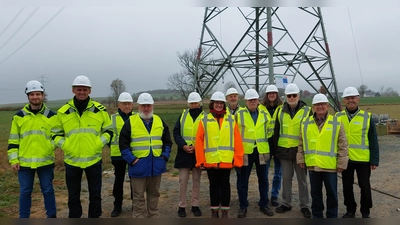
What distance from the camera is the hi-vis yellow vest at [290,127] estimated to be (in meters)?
4.86

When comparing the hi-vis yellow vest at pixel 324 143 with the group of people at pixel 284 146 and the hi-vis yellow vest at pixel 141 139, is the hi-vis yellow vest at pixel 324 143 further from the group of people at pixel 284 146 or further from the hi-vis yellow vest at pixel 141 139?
the hi-vis yellow vest at pixel 141 139

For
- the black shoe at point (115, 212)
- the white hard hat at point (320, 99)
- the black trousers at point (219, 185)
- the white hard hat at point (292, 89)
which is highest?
the white hard hat at point (292, 89)

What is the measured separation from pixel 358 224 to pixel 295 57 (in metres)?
8.61

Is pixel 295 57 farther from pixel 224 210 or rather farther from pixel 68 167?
pixel 68 167

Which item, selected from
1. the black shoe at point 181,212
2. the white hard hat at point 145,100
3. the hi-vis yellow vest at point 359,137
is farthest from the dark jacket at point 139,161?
the hi-vis yellow vest at point 359,137

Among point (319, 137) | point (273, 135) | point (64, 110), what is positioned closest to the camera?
point (64, 110)

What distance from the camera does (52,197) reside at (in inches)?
171

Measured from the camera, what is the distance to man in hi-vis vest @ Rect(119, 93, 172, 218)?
419cm

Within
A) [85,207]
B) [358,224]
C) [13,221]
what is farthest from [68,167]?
[358,224]

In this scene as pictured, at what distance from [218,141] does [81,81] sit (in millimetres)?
1993

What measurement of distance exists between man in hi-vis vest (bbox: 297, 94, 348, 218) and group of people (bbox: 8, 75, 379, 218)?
13 mm

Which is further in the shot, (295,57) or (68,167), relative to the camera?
(295,57)

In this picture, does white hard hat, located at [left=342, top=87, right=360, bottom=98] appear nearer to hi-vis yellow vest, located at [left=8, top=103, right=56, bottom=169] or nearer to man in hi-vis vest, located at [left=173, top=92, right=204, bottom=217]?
man in hi-vis vest, located at [left=173, top=92, right=204, bottom=217]

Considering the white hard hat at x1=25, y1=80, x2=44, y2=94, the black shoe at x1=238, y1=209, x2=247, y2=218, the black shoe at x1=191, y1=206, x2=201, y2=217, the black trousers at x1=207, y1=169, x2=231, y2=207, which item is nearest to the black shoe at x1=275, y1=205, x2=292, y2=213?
the black shoe at x1=238, y1=209, x2=247, y2=218
